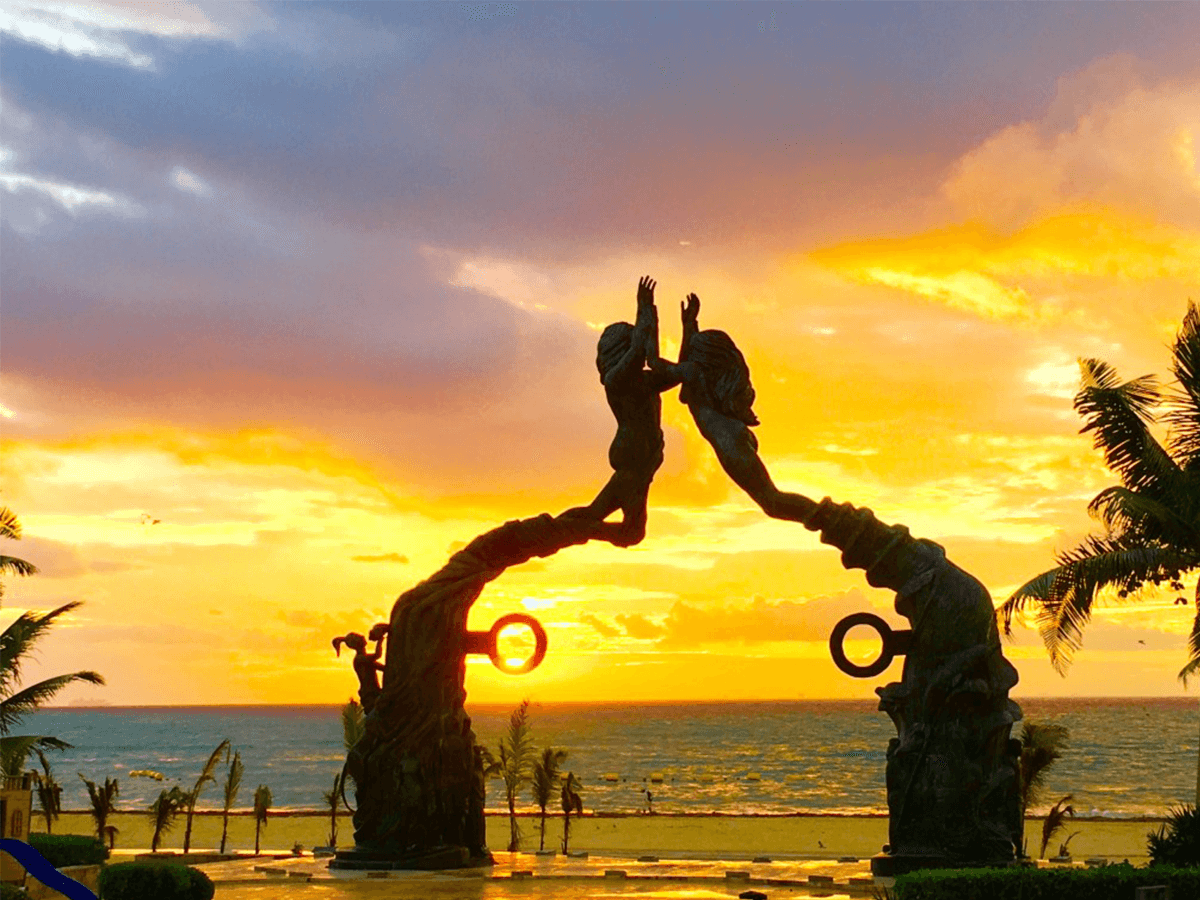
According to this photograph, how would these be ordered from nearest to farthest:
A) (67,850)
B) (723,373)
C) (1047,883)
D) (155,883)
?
(1047,883)
(155,883)
(723,373)
(67,850)

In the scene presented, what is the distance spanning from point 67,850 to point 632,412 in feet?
30.8

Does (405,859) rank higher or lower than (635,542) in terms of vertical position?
lower

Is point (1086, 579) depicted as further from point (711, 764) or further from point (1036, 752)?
point (711, 764)

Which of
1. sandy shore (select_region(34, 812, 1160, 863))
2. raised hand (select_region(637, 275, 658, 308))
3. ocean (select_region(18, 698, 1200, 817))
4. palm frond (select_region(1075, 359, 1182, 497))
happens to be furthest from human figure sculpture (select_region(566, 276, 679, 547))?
ocean (select_region(18, 698, 1200, 817))

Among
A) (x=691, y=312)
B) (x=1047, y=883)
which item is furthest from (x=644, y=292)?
(x=1047, y=883)

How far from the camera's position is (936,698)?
1728cm

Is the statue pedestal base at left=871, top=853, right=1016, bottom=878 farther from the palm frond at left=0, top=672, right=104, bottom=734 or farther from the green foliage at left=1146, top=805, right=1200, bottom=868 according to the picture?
the palm frond at left=0, top=672, right=104, bottom=734

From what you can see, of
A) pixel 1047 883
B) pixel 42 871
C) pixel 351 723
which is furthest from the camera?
pixel 351 723

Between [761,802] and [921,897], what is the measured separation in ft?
183

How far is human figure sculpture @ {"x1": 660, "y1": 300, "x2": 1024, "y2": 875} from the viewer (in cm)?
1705

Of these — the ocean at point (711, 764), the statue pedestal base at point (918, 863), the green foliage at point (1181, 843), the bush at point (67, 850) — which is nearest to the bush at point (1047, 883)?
the green foliage at point (1181, 843)

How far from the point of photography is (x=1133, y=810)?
5888cm

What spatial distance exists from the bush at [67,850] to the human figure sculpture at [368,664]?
161 inches

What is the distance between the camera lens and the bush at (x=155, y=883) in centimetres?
1569
